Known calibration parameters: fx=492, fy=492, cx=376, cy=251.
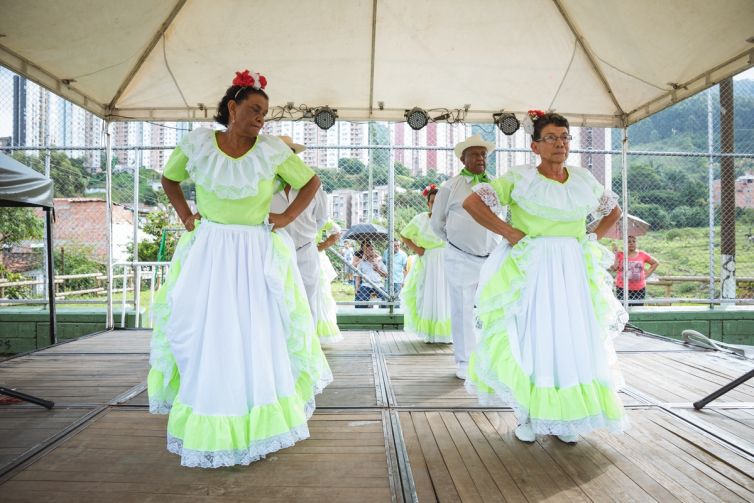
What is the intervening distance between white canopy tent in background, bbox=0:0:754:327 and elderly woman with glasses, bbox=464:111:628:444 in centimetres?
225

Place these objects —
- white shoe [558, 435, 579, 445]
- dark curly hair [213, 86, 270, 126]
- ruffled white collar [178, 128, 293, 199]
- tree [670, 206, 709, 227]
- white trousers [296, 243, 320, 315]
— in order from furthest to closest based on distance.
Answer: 1. tree [670, 206, 709, 227]
2. white trousers [296, 243, 320, 315]
3. white shoe [558, 435, 579, 445]
4. dark curly hair [213, 86, 270, 126]
5. ruffled white collar [178, 128, 293, 199]

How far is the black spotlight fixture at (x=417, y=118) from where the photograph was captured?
5953 mm

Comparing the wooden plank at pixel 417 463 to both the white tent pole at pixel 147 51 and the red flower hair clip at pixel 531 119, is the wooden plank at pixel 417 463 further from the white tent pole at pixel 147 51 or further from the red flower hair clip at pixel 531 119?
the white tent pole at pixel 147 51

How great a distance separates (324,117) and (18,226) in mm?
9712

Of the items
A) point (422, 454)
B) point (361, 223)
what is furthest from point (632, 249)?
point (422, 454)

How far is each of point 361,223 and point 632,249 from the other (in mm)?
4203

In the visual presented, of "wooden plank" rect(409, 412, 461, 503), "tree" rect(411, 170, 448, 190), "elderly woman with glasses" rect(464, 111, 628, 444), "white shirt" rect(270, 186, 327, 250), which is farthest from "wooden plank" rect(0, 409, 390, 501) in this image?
"tree" rect(411, 170, 448, 190)

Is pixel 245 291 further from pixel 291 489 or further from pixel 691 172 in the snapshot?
pixel 691 172

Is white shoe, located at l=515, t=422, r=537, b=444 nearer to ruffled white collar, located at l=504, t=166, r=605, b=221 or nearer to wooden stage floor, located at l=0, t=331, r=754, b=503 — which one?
wooden stage floor, located at l=0, t=331, r=754, b=503

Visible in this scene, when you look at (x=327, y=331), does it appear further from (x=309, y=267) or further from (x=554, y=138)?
(x=554, y=138)

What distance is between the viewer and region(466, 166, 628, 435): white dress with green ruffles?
266cm

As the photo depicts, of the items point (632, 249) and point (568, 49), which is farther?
point (632, 249)

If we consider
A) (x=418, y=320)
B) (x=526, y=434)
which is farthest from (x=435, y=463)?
(x=418, y=320)

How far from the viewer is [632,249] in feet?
24.7
